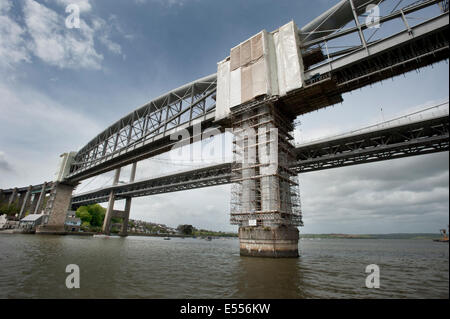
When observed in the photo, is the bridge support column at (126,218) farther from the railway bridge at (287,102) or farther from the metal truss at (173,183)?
the railway bridge at (287,102)

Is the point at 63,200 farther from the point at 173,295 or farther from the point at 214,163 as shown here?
the point at 173,295

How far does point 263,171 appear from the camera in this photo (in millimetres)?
17875

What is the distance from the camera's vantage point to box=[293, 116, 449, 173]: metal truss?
26.5 m

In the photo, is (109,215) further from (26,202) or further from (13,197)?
(13,197)

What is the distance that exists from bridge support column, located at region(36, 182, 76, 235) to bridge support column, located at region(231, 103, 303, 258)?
167ft

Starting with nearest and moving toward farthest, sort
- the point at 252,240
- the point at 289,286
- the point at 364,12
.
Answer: the point at 289,286, the point at 252,240, the point at 364,12

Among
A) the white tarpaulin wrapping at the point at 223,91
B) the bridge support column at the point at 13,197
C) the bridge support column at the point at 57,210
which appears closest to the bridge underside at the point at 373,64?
the white tarpaulin wrapping at the point at 223,91

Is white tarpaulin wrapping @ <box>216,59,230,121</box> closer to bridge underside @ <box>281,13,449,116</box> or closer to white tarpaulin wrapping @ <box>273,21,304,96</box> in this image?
white tarpaulin wrapping @ <box>273,21,304,96</box>

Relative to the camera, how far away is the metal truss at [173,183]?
161 ft

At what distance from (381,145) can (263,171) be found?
2209 centimetres

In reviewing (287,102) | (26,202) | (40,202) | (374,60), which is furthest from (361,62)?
(26,202)

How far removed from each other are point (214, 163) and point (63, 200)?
39.1 metres
